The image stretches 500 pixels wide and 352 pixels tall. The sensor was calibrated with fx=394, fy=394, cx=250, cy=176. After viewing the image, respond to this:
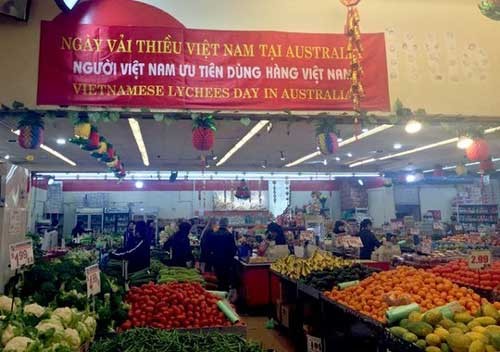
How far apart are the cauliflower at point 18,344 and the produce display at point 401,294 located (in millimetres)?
2665

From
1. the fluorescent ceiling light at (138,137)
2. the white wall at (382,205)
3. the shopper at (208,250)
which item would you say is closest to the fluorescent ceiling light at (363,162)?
the white wall at (382,205)

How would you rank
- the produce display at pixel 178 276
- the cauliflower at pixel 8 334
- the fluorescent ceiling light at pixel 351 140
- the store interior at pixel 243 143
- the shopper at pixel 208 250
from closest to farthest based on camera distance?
1. the cauliflower at pixel 8 334
2. the store interior at pixel 243 143
3. the produce display at pixel 178 276
4. the shopper at pixel 208 250
5. the fluorescent ceiling light at pixel 351 140

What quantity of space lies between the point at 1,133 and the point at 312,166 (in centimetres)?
1079

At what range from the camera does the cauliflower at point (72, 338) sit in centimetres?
252

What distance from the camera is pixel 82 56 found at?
469 cm

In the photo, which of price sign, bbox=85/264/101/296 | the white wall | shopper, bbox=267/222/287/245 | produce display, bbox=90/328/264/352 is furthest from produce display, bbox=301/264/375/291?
the white wall

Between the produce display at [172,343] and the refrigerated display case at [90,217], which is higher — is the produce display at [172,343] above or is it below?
below

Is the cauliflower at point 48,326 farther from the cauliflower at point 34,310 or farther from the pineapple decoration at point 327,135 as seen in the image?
the pineapple decoration at point 327,135

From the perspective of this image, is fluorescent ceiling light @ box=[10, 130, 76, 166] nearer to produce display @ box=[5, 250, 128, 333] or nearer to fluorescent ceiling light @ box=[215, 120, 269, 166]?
fluorescent ceiling light @ box=[215, 120, 269, 166]

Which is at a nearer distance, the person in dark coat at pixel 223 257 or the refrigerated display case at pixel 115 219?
the person in dark coat at pixel 223 257

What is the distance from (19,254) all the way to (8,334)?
0.59 meters

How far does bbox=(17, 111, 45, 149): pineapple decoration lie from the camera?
4.48 meters

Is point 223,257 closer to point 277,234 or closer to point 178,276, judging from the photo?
point 277,234

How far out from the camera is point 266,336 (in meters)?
6.38
